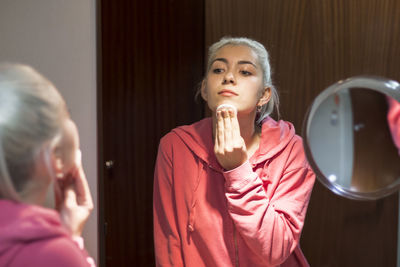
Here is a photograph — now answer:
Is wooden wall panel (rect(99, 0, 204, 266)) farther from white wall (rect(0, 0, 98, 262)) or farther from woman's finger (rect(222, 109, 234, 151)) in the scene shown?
woman's finger (rect(222, 109, 234, 151))

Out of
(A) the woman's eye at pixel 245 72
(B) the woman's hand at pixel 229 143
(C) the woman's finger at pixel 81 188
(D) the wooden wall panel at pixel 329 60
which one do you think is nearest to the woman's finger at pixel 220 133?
(B) the woman's hand at pixel 229 143

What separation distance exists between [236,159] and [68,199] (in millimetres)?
296

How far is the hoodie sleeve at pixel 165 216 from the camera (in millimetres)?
815

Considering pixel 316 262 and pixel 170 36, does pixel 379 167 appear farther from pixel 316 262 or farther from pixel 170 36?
pixel 170 36

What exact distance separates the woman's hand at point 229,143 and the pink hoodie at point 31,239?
1.09ft

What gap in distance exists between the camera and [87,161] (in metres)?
0.98

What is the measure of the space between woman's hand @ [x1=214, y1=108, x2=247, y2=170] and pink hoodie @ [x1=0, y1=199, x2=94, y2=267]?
33 cm

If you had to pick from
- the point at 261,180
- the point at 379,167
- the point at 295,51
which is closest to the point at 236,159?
the point at 261,180

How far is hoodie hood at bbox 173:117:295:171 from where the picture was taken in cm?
82

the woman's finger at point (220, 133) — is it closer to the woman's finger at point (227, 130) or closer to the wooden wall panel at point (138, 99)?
the woman's finger at point (227, 130)

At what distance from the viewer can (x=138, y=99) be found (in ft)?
3.41

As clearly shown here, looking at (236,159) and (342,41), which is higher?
(342,41)

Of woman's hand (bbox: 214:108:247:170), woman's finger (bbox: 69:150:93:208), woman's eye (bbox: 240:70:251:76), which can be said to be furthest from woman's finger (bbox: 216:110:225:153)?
woman's finger (bbox: 69:150:93:208)

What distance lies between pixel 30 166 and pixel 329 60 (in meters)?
0.85
